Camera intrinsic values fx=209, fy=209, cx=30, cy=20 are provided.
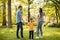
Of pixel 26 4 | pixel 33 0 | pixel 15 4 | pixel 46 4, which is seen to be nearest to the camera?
pixel 46 4

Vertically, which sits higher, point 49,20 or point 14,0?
point 14,0

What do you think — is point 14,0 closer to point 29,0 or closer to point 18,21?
point 29,0

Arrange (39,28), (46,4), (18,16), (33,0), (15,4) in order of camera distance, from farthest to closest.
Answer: (15,4), (33,0), (46,4), (39,28), (18,16)

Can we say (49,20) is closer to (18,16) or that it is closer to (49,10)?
(49,10)

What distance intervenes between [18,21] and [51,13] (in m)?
19.5

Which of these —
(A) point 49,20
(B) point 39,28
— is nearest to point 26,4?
(A) point 49,20

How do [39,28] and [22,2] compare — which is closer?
[39,28]

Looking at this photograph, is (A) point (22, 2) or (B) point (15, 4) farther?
(B) point (15, 4)

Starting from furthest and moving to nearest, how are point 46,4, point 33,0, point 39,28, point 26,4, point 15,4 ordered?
point 15,4, point 26,4, point 33,0, point 46,4, point 39,28

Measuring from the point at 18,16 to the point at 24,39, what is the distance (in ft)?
4.97

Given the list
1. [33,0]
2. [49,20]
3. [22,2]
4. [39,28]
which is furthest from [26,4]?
[39,28]

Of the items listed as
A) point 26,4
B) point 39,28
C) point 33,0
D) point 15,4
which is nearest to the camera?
point 39,28

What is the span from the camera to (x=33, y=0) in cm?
2950

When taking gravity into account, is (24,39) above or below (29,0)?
below
